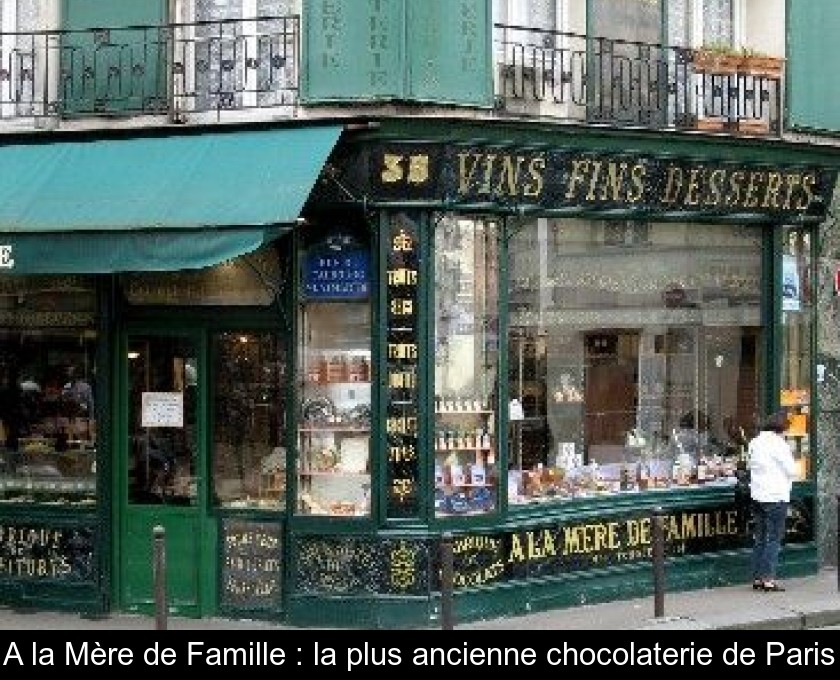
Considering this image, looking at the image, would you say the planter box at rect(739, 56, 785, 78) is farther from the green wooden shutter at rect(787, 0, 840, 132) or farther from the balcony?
the balcony

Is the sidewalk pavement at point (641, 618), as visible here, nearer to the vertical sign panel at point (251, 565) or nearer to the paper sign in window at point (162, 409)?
the vertical sign panel at point (251, 565)

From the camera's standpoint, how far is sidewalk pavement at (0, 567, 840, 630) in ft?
50.2

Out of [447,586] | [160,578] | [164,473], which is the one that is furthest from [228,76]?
[447,586]

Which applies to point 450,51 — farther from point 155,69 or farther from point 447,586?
point 447,586

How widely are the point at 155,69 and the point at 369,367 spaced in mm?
3036

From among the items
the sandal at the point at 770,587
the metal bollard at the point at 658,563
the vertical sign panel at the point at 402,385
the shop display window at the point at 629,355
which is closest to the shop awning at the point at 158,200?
the vertical sign panel at the point at 402,385

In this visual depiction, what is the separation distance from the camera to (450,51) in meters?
15.2

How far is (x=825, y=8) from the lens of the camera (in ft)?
59.3

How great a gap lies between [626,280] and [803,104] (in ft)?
8.11

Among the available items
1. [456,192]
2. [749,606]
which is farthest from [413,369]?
[749,606]

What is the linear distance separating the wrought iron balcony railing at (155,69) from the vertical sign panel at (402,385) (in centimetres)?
153

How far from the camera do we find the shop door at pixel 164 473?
15773mm

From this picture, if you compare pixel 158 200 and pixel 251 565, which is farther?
pixel 251 565
